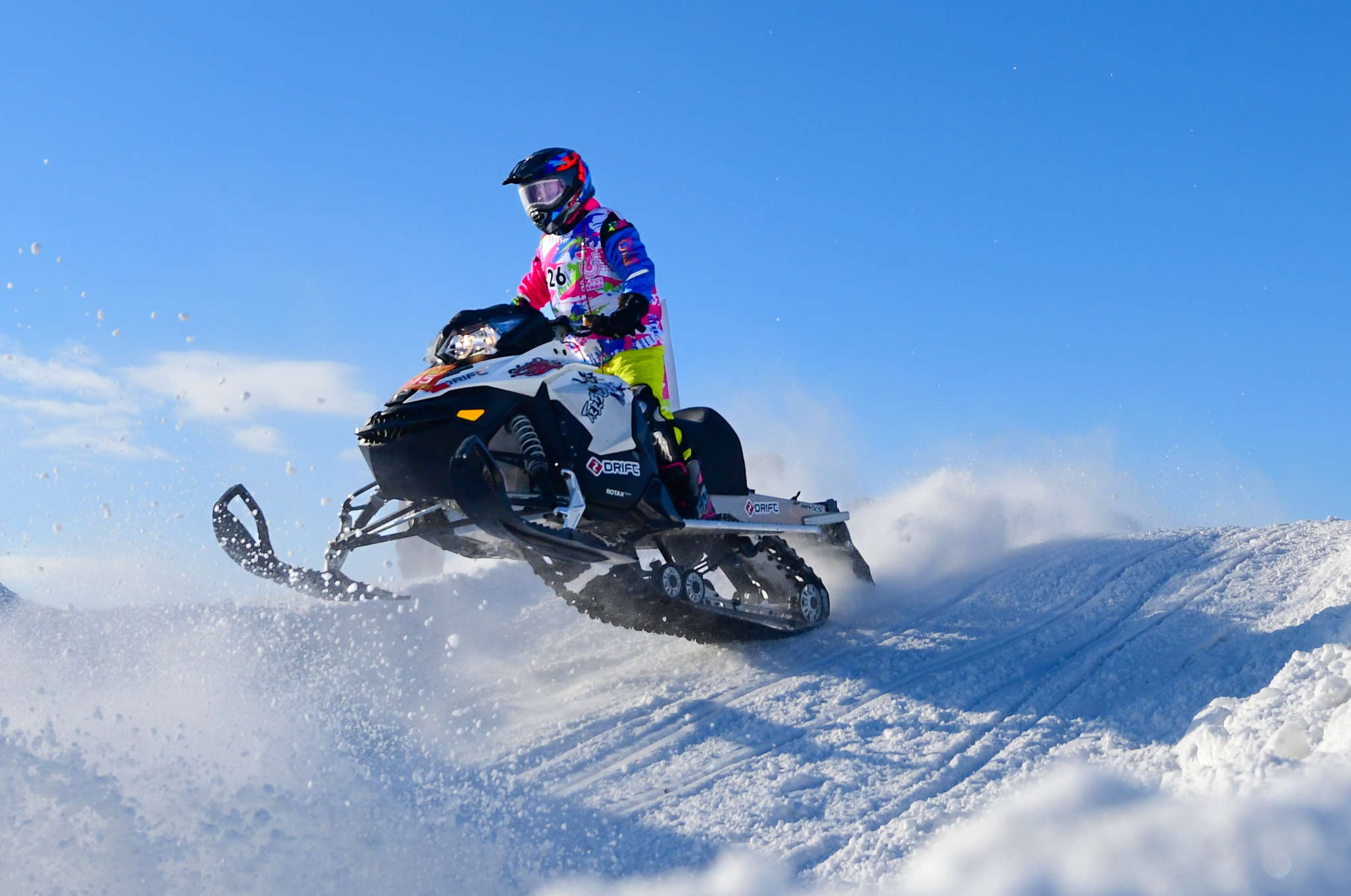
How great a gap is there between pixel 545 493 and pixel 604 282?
1.47m

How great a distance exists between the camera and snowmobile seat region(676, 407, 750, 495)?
553 cm

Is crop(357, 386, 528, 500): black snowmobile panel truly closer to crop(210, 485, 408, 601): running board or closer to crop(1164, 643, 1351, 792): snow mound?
crop(210, 485, 408, 601): running board

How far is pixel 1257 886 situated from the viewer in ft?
6.10

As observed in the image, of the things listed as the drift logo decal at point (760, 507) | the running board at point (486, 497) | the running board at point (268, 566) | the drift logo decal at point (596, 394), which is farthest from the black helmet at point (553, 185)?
the running board at point (268, 566)

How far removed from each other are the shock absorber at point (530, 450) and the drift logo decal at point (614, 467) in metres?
0.28

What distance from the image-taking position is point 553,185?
5156 millimetres

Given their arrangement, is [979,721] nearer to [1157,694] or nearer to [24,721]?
[1157,694]

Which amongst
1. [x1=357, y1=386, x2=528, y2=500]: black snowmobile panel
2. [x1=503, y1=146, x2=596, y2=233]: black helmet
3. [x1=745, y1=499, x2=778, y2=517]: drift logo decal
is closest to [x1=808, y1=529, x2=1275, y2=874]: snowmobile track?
[x1=745, y1=499, x2=778, y2=517]: drift logo decal

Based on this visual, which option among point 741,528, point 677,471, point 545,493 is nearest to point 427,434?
point 545,493

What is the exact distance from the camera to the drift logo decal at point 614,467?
183 inches

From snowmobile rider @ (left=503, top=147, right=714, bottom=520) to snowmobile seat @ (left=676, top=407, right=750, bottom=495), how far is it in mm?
163

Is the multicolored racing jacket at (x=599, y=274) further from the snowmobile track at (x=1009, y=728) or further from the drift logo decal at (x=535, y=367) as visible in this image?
the snowmobile track at (x=1009, y=728)

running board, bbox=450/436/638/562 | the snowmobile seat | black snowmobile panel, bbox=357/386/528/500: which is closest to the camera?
running board, bbox=450/436/638/562

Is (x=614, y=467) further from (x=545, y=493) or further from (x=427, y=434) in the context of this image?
(x=427, y=434)
